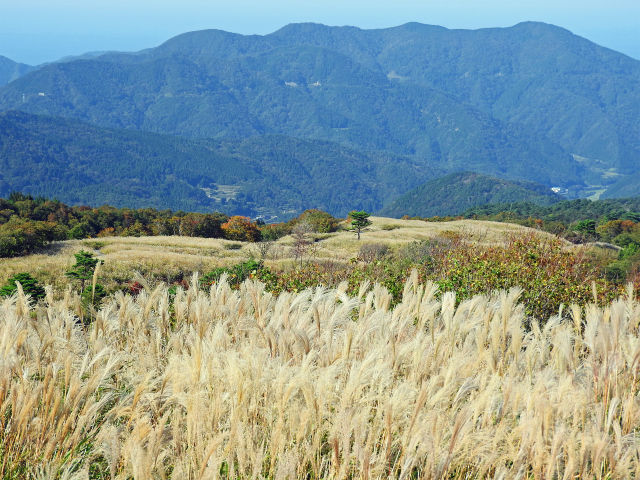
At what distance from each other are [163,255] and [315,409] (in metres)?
26.9

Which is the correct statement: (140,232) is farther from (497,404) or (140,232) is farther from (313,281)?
(497,404)

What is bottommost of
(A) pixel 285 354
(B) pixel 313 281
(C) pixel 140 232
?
(C) pixel 140 232

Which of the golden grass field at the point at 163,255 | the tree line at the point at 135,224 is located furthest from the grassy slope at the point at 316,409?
the tree line at the point at 135,224

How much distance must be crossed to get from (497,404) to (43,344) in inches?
121

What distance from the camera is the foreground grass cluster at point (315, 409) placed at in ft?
8.25

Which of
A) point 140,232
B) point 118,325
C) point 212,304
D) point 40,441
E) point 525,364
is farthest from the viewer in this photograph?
point 140,232

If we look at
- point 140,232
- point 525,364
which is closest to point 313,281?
point 525,364

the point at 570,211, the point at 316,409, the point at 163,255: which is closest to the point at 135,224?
the point at 163,255

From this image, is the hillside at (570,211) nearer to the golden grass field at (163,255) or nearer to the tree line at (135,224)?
the tree line at (135,224)

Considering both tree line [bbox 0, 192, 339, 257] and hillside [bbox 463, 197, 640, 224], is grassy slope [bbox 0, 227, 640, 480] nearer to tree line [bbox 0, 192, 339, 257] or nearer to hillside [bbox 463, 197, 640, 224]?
tree line [bbox 0, 192, 339, 257]

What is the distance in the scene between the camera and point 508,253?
11352mm

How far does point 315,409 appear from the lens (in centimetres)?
292

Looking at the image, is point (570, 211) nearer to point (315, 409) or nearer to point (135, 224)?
point (135, 224)

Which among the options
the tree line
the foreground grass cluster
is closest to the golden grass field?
the tree line
